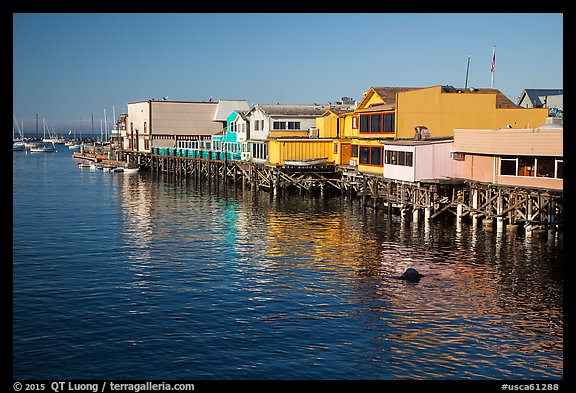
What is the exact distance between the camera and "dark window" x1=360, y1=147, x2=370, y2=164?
204ft

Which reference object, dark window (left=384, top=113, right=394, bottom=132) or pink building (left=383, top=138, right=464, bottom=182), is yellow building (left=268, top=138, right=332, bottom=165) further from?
pink building (left=383, top=138, right=464, bottom=182)

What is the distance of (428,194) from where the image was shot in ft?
163

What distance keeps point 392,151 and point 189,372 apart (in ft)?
122

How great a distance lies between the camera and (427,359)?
2114cm

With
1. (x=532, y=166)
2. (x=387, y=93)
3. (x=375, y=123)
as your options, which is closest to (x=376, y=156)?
(x=375, y=123)

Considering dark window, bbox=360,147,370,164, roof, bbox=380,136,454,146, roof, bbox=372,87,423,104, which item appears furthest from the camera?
roof, bbox=372,87,423,104

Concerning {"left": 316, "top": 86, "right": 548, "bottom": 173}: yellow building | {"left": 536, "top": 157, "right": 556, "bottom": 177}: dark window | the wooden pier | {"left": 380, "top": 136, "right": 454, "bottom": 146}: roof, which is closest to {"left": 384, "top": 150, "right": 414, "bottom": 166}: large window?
{"left": 380, "top": 136, "right": 454, "bottom": 146}: roof

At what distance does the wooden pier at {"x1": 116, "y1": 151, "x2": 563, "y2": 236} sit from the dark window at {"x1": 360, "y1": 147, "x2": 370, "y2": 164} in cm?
126

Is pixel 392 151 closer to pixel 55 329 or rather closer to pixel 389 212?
pixel 389 212

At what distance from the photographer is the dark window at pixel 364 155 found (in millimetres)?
62031

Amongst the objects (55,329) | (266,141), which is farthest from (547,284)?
(266,141)

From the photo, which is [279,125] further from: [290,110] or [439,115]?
[439,115]

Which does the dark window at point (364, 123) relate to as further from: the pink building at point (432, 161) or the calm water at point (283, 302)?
the calm water at point (283, 302)

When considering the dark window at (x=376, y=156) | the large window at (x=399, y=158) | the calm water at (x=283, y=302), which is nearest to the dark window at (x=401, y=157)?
the large window at (x=399, y=158)
